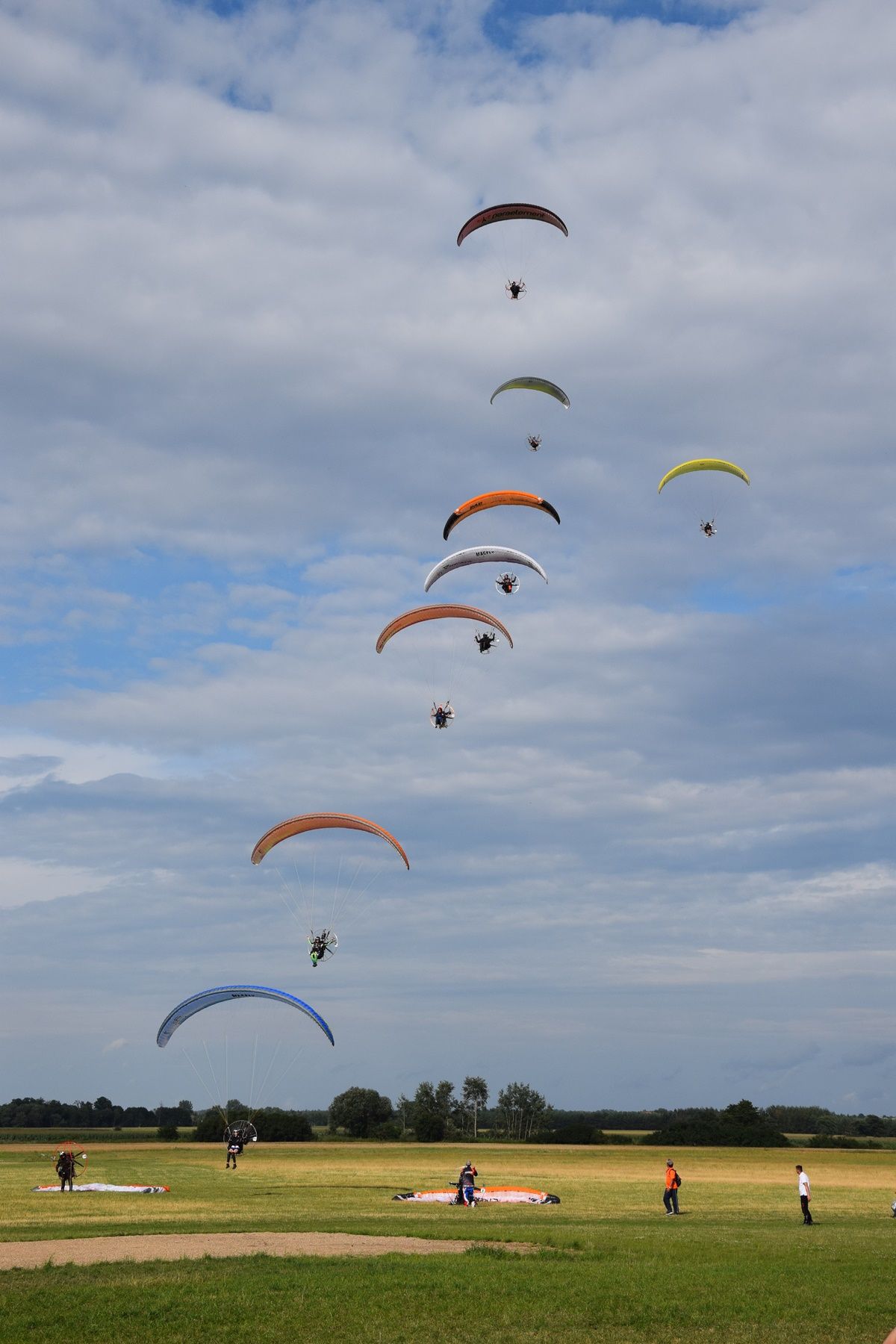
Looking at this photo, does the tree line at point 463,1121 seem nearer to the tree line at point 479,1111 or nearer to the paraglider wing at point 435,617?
the tree line at point 479,1111

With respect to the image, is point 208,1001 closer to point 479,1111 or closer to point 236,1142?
point 236,1142

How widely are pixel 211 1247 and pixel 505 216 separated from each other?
87.8 feet

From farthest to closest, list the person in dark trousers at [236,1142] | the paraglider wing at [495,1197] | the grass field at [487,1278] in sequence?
the person in dark trousers at [236,1142]
the paraglider wing at [495,1197]
the grass field at [487,1278]

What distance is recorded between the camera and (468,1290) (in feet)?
51.9

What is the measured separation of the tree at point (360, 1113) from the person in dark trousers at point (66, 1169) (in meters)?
58.1

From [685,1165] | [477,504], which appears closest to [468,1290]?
[477,504]

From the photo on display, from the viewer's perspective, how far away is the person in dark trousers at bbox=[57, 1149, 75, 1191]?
126 ft

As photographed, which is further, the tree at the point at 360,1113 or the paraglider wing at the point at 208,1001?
the tree at the point at 360,1113

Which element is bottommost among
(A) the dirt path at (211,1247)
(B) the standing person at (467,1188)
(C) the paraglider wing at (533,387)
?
(A) the dirt path at (211,1247)

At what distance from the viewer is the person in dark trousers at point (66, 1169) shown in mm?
38500

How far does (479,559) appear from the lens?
3350cm

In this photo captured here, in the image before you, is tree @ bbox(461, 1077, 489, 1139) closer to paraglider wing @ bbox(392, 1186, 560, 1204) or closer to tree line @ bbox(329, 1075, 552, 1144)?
tree line @ bbox(329, 1075, 552, 1144)

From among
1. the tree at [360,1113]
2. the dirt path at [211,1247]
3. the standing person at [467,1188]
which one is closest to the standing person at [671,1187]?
the standing person at [467,1188]

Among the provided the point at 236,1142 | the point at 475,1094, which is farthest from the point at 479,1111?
the point at 236,1142
